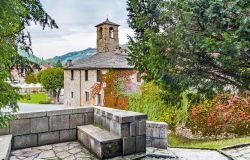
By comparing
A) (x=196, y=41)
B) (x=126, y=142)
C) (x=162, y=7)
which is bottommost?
(x=126, y=142)

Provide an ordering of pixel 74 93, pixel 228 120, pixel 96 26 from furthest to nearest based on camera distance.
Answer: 1. pixel 96 26
2. pixel 74 93
3. pixel 228 120

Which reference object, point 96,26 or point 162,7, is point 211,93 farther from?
point 96,26

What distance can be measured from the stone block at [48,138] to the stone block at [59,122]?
0.12 m

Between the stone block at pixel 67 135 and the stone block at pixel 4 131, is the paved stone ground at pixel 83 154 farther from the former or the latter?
the stone block at pixel 4 131

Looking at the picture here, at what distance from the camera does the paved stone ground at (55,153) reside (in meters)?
5.17

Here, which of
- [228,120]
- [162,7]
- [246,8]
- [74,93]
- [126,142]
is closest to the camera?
[246,8]

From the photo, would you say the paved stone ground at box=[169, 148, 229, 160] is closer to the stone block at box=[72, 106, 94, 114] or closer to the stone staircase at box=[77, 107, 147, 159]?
the stone staircase at box=[77, 107, 147, 159]

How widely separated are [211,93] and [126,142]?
75.3 inches

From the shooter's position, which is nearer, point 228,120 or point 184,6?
point 184,6

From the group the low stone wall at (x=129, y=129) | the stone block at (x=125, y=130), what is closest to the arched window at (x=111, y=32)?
the low stone wall at (x=129, y=129)

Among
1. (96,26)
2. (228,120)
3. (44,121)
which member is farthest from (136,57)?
(96,26)

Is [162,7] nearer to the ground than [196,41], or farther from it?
farther from it

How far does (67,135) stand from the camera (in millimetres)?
6336

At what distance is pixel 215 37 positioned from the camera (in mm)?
3553
